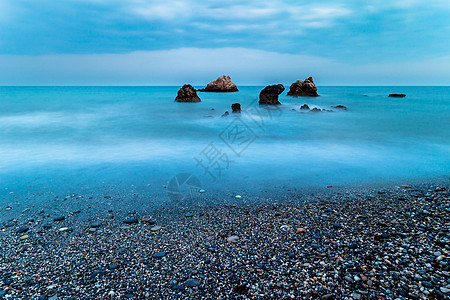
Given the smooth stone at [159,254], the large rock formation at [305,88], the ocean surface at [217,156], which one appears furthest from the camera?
the large rock formation at [305,88]

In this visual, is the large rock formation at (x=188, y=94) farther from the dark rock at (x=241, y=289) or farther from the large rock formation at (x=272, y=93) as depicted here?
the dark rock at (x=241, y=289)

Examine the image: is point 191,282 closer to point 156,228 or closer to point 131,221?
point 156,228

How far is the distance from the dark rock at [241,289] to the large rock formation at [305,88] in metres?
48.5

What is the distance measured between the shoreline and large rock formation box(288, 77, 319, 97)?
4492 centimetres

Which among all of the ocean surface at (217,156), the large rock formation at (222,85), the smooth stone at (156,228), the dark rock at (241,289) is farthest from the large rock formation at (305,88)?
the dark rock at (241,289)

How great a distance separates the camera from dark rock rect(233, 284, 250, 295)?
2.87 metres

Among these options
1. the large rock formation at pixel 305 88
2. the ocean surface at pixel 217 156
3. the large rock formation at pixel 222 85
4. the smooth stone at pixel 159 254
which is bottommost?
the smooth stone at pixel 159 254

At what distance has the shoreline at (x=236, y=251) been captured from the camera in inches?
114

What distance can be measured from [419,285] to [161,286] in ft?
9.88

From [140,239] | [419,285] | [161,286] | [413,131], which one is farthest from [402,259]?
[413,131]

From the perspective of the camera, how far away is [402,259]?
10.6 ft

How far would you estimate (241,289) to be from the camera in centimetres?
291

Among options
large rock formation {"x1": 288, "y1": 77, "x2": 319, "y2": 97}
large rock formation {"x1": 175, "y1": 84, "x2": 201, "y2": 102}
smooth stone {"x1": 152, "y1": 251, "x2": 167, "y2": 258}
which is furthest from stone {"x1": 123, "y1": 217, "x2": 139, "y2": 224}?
large rock formation {"x1": 288, "y1": 77, "x2": 319, "y2": 97}

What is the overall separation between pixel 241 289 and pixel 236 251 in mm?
744
